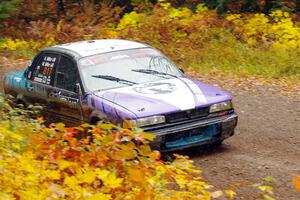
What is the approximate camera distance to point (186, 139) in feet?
25.1

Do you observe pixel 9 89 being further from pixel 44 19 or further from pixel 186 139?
pixel 44 19

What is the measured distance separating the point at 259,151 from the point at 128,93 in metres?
2.09

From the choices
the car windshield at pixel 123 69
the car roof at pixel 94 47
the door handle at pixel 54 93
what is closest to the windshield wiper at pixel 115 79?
the car windshield at pixel 123 69

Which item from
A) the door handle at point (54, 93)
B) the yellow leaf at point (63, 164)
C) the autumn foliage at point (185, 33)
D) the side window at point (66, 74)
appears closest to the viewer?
the yellow leaf at point (63, 164)

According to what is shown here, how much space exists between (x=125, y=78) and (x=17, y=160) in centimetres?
396

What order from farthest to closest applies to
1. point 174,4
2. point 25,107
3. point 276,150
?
point 174,4 → point 25,107 → point 276,150

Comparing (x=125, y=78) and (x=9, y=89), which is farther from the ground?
(x=125, y=78)

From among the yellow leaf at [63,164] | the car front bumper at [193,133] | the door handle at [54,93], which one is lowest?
the car front bumper at [193,133]

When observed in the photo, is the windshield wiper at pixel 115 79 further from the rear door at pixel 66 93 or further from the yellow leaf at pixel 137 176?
the yellow leaf at pixel 137 176

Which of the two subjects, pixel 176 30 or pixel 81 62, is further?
pixel 176 30

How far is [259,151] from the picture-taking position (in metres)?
8.22

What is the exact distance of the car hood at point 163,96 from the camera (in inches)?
293

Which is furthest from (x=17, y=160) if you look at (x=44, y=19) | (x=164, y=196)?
(x=44, y=19)

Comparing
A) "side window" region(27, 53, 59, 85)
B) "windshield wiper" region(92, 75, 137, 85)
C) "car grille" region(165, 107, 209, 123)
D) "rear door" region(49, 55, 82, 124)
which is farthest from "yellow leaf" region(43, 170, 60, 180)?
"side window" region(27, 53, 59, 85)
